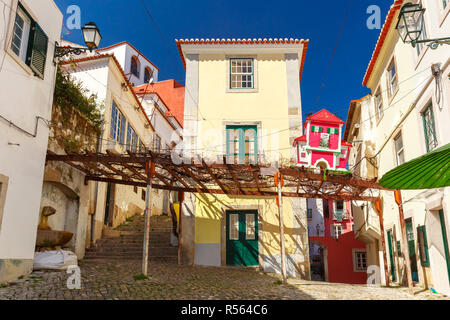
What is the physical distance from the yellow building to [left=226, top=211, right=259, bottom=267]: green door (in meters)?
0.04

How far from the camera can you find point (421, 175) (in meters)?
4.26

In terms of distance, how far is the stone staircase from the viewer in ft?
44.9

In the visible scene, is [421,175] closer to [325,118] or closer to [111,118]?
[325,118]

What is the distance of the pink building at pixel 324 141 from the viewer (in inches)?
427

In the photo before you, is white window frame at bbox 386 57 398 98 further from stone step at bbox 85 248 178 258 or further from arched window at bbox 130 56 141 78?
arched window at bbox 130 56 141 78

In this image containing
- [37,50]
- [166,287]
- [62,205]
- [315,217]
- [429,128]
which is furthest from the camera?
[315,217]

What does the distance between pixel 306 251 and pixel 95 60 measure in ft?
36.7

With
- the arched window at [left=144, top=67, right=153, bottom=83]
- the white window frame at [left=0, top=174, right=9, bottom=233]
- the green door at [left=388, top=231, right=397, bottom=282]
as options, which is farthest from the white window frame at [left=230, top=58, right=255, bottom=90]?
the arched window at [left=144, top=67, right=153, bottom=83]

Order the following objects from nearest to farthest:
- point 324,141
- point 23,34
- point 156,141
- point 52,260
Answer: point 23,34 < point 52,260 < point 324,141 < point 156,141

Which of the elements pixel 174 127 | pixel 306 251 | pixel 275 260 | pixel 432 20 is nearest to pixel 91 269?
pixel 275 260

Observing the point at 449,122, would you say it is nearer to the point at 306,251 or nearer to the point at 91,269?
the point at 306,251

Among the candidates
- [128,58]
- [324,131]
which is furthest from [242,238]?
[128,58]

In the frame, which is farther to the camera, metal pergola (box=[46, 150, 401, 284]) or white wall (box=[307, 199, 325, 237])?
white wall (box=[307, 199, 325, 237])

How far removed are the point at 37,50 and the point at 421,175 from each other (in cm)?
927
